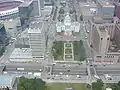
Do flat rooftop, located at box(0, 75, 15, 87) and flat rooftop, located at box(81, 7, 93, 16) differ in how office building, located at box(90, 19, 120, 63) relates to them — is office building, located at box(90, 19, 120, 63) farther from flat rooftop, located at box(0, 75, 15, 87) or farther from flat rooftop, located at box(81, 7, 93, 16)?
flat rooftop, located at box(0, 75, 15, 87)

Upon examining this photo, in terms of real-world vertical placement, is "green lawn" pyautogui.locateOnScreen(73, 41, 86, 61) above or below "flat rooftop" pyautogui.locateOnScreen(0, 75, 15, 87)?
above

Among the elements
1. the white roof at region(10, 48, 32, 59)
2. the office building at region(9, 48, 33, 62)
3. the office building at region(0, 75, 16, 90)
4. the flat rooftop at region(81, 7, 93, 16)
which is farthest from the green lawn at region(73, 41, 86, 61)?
the flat rooftop at region(81, 7, 93, 16)

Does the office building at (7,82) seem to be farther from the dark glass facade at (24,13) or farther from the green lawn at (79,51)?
the dark glass facade at (24,13)

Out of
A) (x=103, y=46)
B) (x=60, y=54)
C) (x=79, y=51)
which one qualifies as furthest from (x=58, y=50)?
(x=103, y=46)

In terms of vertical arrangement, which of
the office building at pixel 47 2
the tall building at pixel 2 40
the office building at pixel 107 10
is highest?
the office building at pixel 107 10

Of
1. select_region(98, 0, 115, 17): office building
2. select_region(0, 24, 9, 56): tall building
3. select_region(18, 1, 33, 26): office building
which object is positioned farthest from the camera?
select_region(18, 1, 33, 26): office building

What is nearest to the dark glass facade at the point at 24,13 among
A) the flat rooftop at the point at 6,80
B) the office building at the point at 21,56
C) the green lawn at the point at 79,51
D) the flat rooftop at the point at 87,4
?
the office building at the point at 21,56

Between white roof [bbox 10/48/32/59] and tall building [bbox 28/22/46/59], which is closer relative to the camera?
tall building [bbox 28/22/46/59]

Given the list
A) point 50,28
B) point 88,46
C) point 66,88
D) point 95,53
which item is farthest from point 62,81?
point 50,28

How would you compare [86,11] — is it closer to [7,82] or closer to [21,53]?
[21,53]
